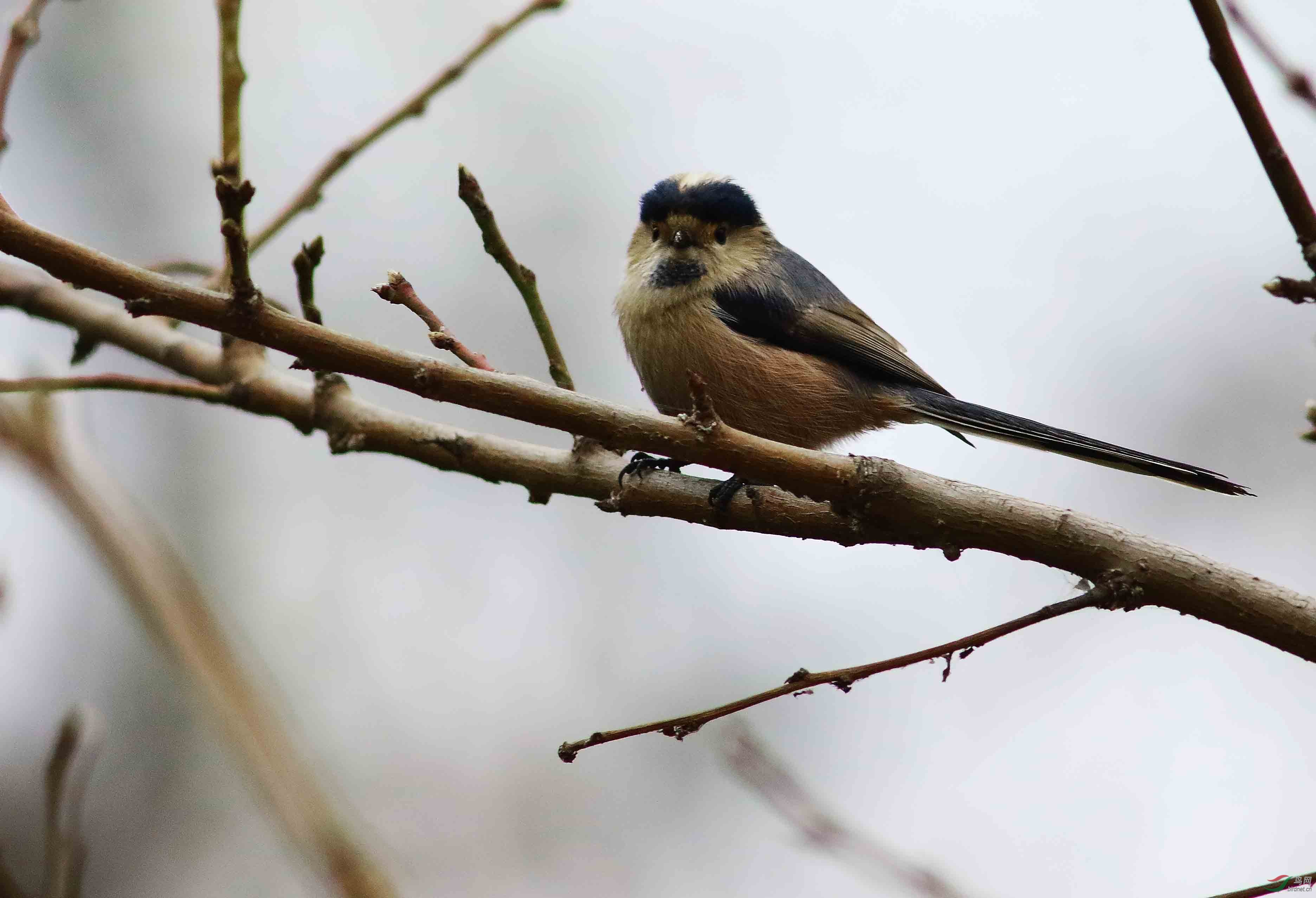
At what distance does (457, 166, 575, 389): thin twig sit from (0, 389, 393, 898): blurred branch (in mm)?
916

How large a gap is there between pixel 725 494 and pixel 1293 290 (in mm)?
1215

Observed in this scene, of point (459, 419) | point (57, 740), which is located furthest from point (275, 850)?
point (57, 740)

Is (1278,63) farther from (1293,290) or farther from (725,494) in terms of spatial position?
(725,494)

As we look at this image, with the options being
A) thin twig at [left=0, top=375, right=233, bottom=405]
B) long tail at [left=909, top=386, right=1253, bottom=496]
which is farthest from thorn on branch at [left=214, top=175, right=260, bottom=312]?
long tail at [left=909, top=386, right=1253, bottom=496]

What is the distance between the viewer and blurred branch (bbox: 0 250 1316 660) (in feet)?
6.39

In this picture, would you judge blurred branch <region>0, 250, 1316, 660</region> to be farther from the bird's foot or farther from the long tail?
the long tail

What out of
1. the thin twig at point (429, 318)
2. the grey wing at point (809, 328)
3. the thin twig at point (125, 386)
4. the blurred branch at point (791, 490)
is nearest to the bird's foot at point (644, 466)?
the blurred branch at point (791, 490)

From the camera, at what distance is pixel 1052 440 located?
3322 millimetres

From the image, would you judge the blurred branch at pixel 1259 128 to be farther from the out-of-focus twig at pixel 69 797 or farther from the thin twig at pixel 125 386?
the thin twig at pixel 125 386

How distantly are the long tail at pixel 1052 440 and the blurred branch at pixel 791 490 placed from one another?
0.45 m

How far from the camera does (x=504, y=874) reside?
7.94m

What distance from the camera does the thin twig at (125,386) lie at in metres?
2.34

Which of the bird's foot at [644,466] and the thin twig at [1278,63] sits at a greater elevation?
the thin twig at [1278,63]

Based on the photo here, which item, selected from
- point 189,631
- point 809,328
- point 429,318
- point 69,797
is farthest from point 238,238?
point 809,328
